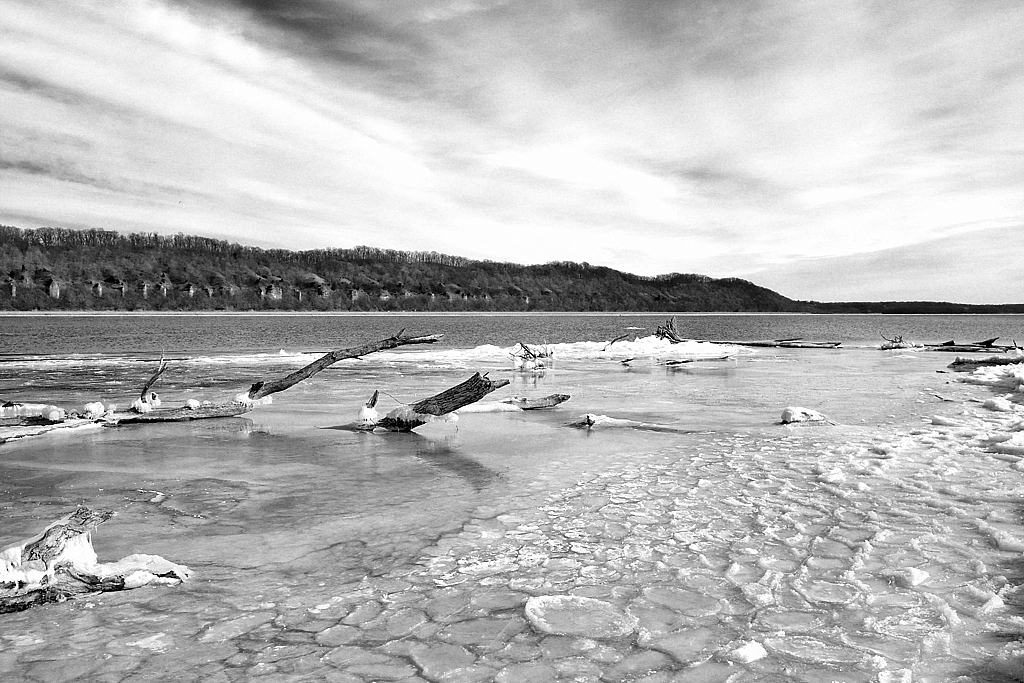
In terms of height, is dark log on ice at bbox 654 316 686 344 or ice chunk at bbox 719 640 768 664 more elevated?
dark log on ice at bbox 654 316 686 344

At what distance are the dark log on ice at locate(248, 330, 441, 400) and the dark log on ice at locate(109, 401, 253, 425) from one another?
14.4 inches

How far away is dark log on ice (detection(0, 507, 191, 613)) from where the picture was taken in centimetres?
425

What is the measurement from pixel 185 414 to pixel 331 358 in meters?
3.09

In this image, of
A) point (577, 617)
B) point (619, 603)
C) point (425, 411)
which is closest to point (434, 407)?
point (425, 411)

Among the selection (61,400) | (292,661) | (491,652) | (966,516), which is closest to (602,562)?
(491,652)

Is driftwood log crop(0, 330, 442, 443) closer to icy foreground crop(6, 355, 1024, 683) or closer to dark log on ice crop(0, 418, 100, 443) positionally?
dark log on ice crop(0, 418, 100, 443)

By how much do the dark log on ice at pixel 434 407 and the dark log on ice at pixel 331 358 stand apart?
1.04 metres

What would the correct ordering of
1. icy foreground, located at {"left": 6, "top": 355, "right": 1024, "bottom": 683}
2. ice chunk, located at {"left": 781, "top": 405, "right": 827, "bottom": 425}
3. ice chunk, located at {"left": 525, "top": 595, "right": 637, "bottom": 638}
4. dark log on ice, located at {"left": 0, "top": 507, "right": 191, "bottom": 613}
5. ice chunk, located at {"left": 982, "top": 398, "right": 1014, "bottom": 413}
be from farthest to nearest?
ice chunk, located at {"left": 982, "top": 398, "right": 1014, "bottom": 413}, ice chunk, located at {"left": 781, "top": 405, "right": 827, "bottom": 425}, dark log on ice, located at {"left": 0, "top": 507, "right": 191, "bottom": 613}, ice chunk, located at {"left": 525, "top": 595, "right": 637, "bottom": 638}, icy foreground, located at {"left": 6, "top": 355, "right": 1024, "bottom": 683}

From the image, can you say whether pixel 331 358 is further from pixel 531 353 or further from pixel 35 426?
pixel 531 353

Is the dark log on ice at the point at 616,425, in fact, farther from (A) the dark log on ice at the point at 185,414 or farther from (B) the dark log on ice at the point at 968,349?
(B) the dark log on ice at the point at 968,349

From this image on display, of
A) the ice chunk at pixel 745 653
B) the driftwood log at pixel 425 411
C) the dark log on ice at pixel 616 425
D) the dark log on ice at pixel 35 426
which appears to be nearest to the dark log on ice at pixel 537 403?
A: the dark log on ice at pixel 616 425

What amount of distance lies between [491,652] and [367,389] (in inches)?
587

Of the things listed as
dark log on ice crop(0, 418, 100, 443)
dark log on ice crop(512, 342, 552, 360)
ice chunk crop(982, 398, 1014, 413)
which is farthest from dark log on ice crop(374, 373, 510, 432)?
dark log on ice crop(512, 342, 552, 360)

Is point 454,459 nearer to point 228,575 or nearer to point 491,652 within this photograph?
point 228,575
